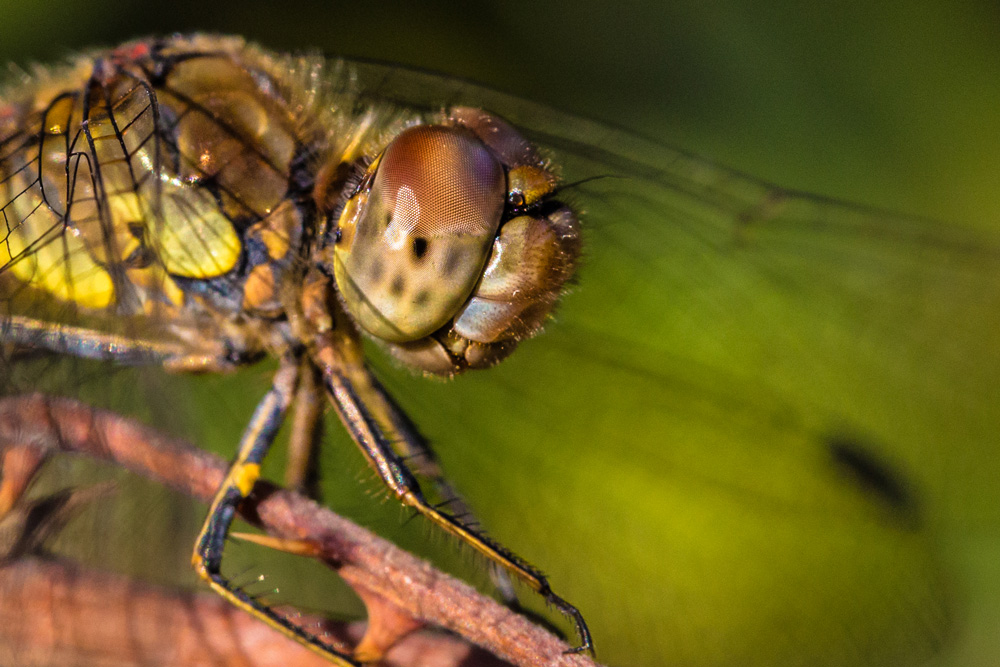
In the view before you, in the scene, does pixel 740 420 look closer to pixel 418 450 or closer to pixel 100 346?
pixel 418 450

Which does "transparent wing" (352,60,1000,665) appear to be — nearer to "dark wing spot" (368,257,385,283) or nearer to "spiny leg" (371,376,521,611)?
"spiny leg" (371,376,521,611)

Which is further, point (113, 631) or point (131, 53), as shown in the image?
point (131, 53)

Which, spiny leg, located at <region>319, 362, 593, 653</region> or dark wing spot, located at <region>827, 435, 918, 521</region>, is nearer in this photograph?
spiny leg, located at <region>319, 362, 593, 653</region>

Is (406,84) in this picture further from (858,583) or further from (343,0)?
(858,583)

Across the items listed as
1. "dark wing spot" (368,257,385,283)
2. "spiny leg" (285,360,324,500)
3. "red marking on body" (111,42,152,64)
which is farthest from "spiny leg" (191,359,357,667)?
"red marking on body" (111,42,152,64)

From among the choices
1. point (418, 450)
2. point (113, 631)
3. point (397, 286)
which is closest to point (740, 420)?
point (418, 450)

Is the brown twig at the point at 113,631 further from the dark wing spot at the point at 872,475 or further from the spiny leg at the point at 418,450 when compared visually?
the dark wing spot at the point at 872,475

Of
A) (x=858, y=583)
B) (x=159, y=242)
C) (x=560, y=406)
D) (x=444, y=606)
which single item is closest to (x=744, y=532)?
(x=858, y=583)
